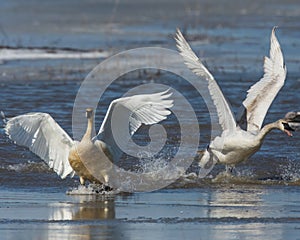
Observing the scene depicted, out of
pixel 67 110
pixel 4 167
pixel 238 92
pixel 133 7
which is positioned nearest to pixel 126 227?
pixel 4 167

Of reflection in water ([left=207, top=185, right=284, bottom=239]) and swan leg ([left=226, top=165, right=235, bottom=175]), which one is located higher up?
swan leg ([left=226, top=165, right=235, bottom=175])

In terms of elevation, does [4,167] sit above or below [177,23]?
below

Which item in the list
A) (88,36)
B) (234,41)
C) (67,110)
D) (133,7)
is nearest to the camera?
(67,110)

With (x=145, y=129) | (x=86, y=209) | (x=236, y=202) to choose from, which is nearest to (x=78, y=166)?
(x=86, y=209)

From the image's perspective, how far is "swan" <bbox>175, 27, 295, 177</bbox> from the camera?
513 inches

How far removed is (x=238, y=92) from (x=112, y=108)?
8.91m

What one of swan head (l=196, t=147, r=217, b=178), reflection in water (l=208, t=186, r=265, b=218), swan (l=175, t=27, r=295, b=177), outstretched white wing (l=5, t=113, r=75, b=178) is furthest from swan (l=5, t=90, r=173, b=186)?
swan head (l=196, t=147, r=217, b=178)

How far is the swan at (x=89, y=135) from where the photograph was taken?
11.8m

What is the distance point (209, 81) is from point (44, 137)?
7.42ft

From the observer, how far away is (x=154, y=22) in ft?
119

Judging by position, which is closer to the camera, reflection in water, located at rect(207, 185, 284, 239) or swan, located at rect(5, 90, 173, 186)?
reflection in water, located at rect(207, 185, 284, 239)

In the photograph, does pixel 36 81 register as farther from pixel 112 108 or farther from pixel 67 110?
pixel 112 108

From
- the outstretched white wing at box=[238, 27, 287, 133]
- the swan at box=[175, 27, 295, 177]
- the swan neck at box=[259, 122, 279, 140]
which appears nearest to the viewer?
the swan neck at box=[259, 122, 279, 140]

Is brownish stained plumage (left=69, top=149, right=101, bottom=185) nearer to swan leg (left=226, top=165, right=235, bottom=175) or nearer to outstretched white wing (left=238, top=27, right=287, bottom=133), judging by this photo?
swan leg (left=226, top=165, right=235, bottom=175)
